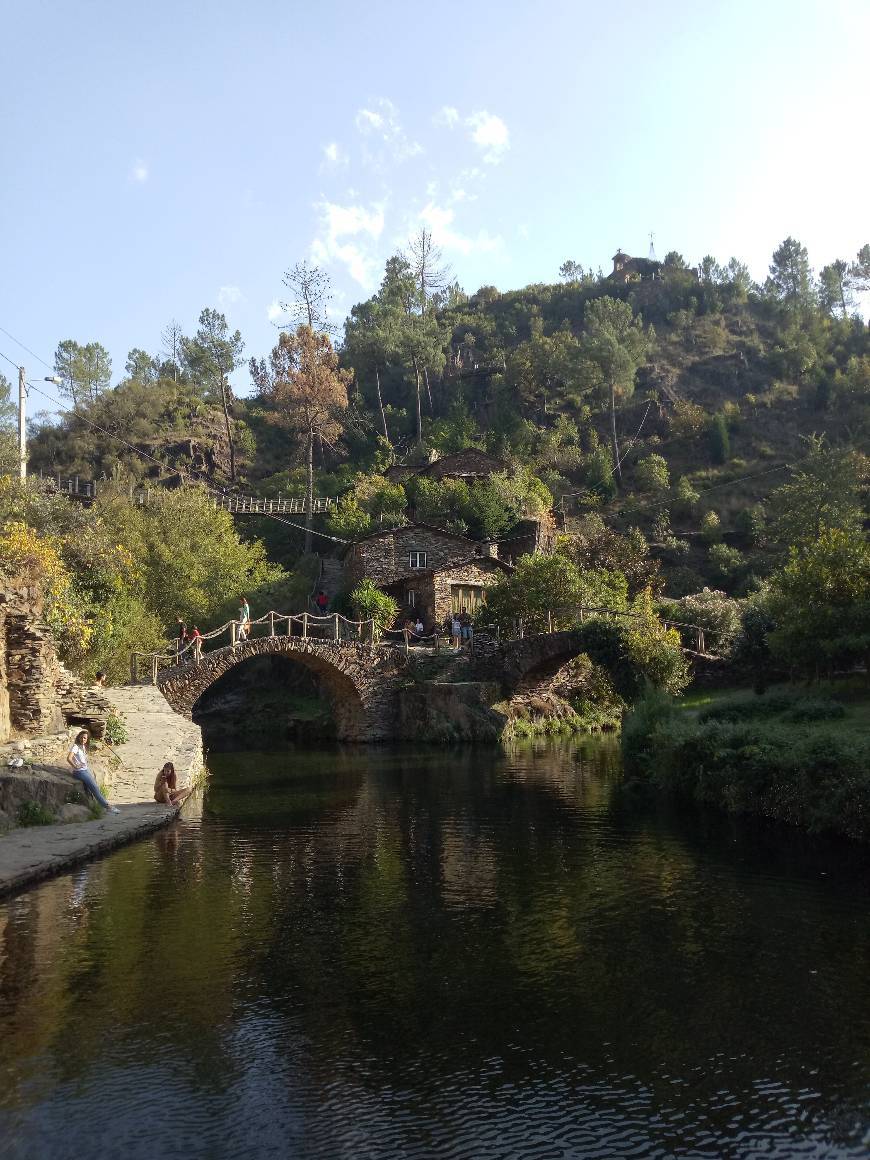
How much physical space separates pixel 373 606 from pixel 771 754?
2855cm

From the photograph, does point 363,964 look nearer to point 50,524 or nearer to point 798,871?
point 798,871

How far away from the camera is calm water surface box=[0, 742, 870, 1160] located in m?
6.92

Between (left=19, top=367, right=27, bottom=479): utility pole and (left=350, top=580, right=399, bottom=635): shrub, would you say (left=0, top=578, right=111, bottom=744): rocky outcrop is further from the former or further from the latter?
(left=350, top=580, right=399, bottom=635): shrub

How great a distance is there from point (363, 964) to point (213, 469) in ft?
223

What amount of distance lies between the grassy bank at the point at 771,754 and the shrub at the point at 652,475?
44423mm

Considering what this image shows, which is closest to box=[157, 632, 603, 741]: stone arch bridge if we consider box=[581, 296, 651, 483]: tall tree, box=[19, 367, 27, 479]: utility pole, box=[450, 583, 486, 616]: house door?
box=[450, 583, 486, 616]: house door

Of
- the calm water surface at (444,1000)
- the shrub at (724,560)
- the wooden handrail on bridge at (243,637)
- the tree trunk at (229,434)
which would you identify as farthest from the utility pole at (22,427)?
the shrub at (724,560)

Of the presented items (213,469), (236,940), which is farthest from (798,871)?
(213,469)

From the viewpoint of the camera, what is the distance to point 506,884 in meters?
14.1

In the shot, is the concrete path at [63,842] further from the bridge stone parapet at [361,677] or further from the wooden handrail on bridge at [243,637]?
the bridge stone parapet at [361,677]

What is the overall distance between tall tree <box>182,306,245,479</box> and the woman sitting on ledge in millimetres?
66508

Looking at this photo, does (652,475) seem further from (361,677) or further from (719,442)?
(361,677)

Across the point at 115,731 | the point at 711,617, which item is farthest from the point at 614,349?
the point at 115,731

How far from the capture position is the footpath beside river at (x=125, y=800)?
46.0 ft
